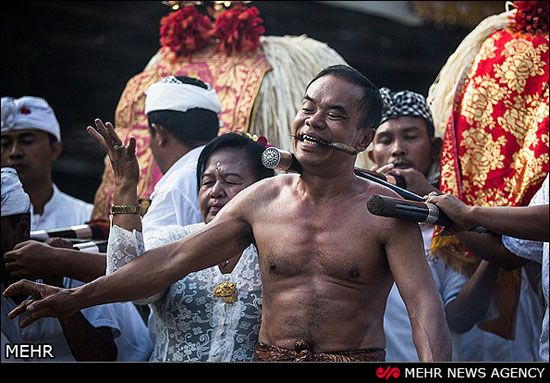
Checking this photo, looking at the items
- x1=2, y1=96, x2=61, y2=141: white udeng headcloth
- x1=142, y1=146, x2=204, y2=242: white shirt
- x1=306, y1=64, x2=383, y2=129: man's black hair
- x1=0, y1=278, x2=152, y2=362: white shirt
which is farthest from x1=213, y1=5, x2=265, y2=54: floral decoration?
x1=306, y1=64, x2=383, y2=129: man's black hair

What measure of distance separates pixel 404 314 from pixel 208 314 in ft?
2.64

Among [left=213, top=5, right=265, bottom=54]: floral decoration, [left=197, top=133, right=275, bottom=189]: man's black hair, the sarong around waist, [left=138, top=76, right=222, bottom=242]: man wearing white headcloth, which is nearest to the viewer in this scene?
the sarong around waist

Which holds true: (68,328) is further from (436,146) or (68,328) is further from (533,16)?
(533,16)

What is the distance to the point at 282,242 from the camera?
2.22 meters

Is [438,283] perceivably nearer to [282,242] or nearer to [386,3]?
[282,242]

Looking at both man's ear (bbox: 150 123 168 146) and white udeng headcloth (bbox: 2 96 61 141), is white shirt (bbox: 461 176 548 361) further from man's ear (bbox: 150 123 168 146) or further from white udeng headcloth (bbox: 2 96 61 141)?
white udeng headcloth (bbox: 2 96 61 141)

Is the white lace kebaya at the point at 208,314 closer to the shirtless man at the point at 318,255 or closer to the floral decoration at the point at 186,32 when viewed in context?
the shirtless man at the point at 318,255

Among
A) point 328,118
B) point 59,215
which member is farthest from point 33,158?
point 328,118

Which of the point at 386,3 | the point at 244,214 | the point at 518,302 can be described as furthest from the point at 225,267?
the point at 386,3

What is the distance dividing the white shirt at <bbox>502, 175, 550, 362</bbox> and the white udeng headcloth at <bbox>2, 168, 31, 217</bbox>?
1.85 meters

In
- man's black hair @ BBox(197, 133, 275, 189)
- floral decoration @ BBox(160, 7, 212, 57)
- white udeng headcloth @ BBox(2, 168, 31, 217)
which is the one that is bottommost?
white udeng headcloth @ BBox(2, 168, 31, 217)

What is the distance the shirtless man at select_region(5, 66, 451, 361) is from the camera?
83.7 inches

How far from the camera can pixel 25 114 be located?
3.95m

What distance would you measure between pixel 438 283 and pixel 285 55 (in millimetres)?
1375
